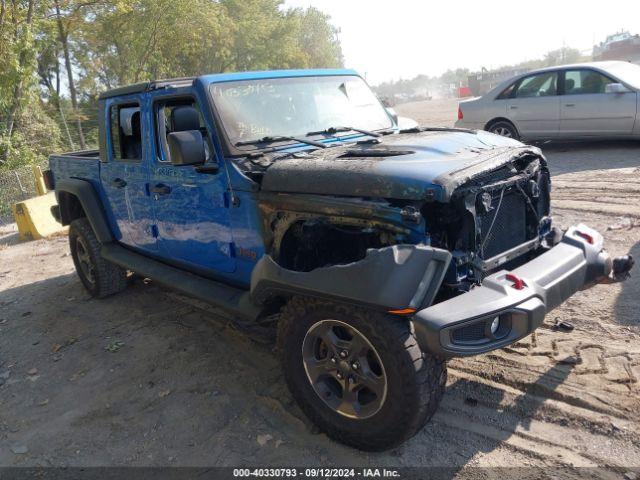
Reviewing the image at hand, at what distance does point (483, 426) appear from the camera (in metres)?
2.90

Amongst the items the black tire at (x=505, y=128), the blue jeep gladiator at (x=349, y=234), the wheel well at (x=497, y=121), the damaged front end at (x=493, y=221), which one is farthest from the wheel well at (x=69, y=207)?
the wheel well at (x=497, y=121)

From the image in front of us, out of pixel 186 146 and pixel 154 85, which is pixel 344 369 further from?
pixel 154 85

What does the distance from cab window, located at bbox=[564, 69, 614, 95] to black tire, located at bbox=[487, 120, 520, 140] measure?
42.7 inches

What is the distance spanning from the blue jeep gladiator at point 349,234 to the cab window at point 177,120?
0.04ft

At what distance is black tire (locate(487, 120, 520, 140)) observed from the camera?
32.7 ft

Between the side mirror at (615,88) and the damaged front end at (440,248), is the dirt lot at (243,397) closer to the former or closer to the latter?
the damaged front end at (440,248)

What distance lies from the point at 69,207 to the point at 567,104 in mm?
8079

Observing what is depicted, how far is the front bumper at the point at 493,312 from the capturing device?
2.35 meters

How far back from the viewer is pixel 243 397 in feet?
11.3

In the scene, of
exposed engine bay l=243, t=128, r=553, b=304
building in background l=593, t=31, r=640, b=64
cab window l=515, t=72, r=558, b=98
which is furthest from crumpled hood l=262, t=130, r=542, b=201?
building in background l=593, t=31, r=640, b=64

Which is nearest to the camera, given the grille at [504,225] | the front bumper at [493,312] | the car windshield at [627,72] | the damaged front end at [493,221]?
the front bumper at [493,312]

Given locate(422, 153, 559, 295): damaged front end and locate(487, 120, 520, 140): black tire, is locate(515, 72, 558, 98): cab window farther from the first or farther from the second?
locate(422, 153, 559, 295): damaged front end

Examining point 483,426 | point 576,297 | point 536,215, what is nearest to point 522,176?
point 536,215

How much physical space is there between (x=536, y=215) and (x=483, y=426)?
1.34 meters
